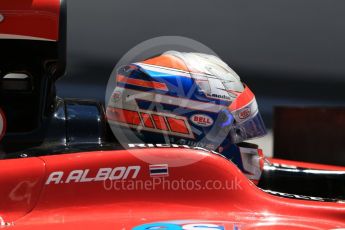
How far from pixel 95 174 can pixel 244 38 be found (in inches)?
125

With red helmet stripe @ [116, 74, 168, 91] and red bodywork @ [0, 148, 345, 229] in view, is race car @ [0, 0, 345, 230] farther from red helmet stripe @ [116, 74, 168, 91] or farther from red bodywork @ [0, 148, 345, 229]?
red helmet stripe @ [116, 74, 168, 91]

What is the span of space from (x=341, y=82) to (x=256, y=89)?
0.77 meters

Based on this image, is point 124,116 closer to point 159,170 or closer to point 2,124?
point 159,170

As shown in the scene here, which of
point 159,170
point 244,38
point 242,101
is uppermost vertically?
point 242,101

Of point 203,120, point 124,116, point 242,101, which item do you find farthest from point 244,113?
point 124,116

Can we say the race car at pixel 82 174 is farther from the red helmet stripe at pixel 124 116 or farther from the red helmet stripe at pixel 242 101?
the red helmet stripe at pixel 242 101

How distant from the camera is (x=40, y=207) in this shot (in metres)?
1.40

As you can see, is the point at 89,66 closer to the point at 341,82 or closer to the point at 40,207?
the point at 341,82

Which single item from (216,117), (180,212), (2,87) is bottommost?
(180,212)

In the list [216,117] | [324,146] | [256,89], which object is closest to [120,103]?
[216,117]

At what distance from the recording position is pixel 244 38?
4.40 metres

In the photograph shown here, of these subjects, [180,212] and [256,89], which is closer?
[180,212]

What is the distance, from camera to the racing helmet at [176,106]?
1.68 meters

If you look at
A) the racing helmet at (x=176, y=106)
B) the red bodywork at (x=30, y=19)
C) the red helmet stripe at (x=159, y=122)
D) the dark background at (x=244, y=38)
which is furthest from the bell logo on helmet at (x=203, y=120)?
the dark background at (x=244, y=38)
